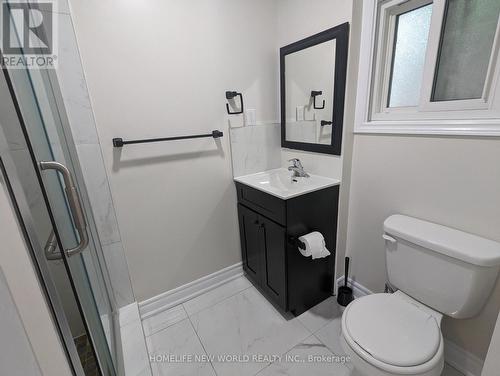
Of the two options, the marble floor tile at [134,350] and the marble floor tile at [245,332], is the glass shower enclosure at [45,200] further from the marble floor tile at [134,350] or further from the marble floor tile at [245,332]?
the marble floor tile at [245,332]

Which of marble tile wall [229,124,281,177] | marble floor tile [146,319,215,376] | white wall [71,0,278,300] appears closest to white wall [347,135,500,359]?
marble tile wall [229,124,281,177]

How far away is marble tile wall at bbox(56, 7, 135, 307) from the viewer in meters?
1.17

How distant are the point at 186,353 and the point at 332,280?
1.07 meters

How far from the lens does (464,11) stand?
1054 mm

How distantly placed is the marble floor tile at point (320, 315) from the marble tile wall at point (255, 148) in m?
1.07

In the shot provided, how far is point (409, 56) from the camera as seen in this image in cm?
127

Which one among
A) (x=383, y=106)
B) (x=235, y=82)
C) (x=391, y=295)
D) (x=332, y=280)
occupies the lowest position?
(x=332, y=280)

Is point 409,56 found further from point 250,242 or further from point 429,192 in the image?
point 250,242

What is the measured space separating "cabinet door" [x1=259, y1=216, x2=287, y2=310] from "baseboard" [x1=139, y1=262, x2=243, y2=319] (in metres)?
0.36

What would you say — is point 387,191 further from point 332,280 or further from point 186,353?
point 186,353

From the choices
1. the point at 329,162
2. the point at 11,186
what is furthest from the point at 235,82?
the point at 11,186

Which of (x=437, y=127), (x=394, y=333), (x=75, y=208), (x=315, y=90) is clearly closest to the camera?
(x=75, y=208)

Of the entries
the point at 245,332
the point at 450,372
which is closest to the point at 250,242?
the point at 245,332

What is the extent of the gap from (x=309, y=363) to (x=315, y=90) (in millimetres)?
1631
